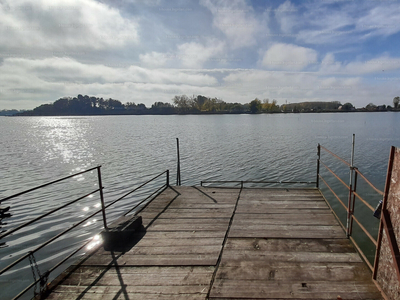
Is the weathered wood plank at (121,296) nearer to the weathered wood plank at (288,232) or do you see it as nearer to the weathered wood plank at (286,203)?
the weathered wood plank at (288,232)

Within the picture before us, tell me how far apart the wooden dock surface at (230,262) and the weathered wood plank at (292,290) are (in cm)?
1

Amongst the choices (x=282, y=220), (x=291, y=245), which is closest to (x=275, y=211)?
(x=282, y=220)

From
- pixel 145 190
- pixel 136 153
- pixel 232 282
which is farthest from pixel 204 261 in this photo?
pixel 136 153

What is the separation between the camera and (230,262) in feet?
11.2

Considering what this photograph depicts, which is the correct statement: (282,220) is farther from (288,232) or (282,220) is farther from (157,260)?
(157,260)

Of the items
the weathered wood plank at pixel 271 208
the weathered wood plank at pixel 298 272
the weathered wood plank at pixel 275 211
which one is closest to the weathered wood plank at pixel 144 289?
the weathered wood plank at pixel 298 272

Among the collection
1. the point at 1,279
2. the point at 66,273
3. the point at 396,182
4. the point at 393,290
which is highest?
the point at 396,182

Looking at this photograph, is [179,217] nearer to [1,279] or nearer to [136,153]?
[1,279]

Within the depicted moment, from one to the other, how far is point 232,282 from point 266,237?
→ 135 cm

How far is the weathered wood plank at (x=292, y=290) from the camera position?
275cm

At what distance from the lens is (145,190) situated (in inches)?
464

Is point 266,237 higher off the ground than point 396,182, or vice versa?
point 396,182

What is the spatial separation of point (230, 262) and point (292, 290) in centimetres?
91

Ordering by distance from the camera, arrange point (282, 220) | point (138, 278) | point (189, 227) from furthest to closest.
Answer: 1. point (282, 220)
2. point (189, 227)
3. point (138, 278)
